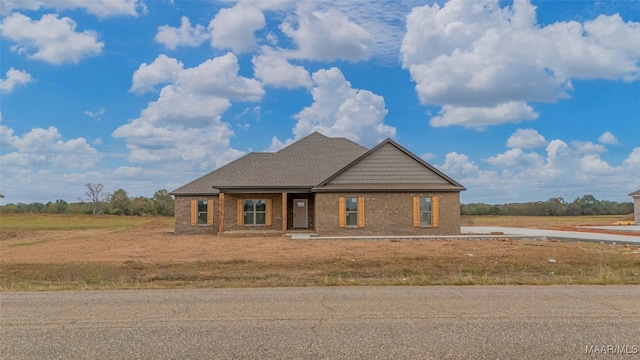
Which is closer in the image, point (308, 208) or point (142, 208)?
point (308, 208)

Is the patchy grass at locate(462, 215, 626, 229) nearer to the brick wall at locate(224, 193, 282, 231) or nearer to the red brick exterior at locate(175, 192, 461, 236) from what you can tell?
the red brick exterior at locate(175, 192, 461, 236)

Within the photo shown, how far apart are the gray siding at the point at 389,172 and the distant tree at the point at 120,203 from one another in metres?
60.5

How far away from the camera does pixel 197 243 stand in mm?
22859

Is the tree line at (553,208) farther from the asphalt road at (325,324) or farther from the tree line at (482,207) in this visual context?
the asphalt road at (325,324)

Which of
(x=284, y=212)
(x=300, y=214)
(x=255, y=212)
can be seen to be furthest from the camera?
(x=300, y=214)

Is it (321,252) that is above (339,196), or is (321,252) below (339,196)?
below

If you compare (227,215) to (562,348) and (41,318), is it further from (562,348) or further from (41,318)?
(562,348)

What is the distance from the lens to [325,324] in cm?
636

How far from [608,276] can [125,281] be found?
37.0 feet

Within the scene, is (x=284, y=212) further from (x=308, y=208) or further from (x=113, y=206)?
(x=113, y=206)

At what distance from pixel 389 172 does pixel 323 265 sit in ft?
40.6

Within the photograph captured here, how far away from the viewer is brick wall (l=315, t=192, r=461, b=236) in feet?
82.5

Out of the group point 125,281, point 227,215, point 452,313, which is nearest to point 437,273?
point 452,313

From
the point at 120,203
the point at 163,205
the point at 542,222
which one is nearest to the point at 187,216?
the point at 542,222
